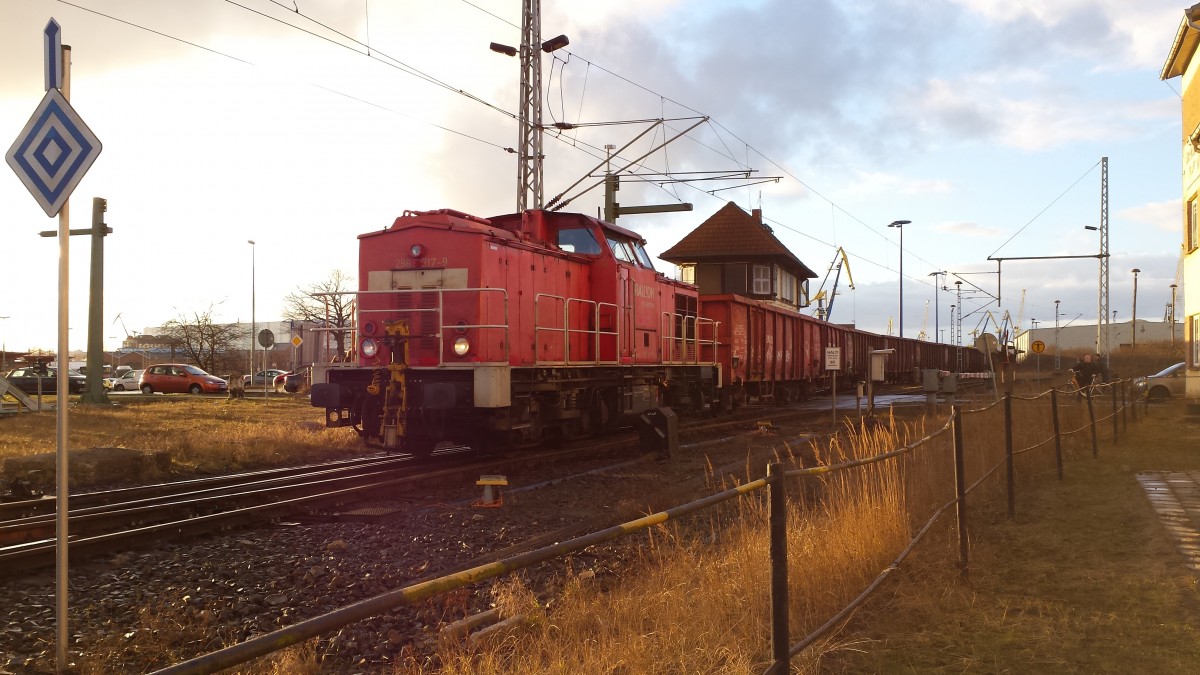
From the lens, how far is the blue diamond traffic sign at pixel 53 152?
15.7 ft

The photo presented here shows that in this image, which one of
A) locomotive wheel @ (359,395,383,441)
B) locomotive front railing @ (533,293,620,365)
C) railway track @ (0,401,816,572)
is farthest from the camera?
locomotive front railing @ (533,293,620,365)

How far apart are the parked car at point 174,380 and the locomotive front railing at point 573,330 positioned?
96.6 ft

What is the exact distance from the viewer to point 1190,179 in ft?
75.5

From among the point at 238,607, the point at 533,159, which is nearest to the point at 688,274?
the point at 533,159

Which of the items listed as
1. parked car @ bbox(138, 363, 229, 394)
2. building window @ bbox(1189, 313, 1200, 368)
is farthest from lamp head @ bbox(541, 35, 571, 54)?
parked car @ bbox(138, 363, 229, 394)

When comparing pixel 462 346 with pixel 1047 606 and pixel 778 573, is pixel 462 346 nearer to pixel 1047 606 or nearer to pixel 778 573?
pixel 1047 606

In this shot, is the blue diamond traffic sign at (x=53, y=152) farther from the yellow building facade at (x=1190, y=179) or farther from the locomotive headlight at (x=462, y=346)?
the yellow building facade at (x=1190, y=179)

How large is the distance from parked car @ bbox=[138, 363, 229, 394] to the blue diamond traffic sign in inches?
1443

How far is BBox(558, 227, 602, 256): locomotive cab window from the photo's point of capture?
48.3 feet

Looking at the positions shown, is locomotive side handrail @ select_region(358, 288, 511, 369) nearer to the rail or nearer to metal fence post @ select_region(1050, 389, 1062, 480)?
the rail

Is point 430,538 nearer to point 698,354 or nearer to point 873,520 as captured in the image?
Answer: point 873,520

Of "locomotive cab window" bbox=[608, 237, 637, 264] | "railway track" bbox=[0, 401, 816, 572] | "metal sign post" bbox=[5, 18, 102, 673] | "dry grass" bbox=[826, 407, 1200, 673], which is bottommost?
"dry grass" bbox=[826, 407, 1200, 673]

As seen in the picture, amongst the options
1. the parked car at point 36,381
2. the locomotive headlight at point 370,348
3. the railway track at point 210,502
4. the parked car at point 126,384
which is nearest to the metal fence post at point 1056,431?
the railway track at point 210,502

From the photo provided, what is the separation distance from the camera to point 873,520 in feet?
21.3
